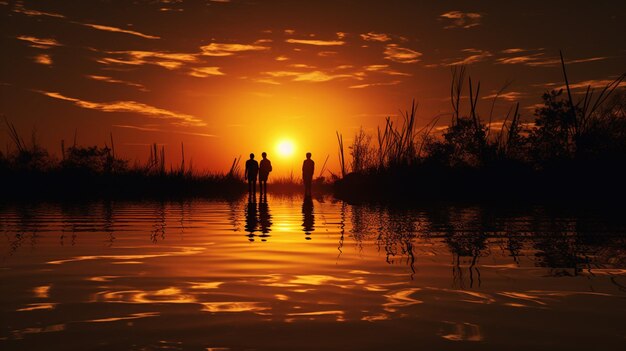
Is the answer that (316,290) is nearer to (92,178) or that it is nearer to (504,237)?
(504,237)

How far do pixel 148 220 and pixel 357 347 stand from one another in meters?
9.34

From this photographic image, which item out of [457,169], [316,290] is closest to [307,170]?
[457,169]

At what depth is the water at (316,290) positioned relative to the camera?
10.8ft

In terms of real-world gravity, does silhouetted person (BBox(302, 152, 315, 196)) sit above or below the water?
above

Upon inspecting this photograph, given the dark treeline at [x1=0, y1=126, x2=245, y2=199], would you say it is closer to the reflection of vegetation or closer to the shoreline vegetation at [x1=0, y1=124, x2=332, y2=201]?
the shoreline vegetation at [x1=0, y1=124, x2=332, y2=201]

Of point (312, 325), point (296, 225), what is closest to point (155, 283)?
point (312, 325)

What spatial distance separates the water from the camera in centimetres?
329

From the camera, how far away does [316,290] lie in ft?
15.1

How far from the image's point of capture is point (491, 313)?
3818mm

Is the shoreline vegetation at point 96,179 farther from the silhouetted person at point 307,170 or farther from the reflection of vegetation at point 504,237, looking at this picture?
the reflection of vegetation at point 504,237

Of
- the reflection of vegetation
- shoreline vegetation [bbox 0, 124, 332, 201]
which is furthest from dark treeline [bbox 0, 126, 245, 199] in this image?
the reflection of vegetation

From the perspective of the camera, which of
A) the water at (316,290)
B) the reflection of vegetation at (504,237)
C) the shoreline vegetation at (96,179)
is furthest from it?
the shoreline vegetation at (96,179)

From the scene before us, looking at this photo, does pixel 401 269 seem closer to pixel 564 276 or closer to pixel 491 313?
pixel 564 276

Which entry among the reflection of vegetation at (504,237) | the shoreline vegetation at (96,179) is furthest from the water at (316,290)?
the shoreline vegetation at (96,179)
